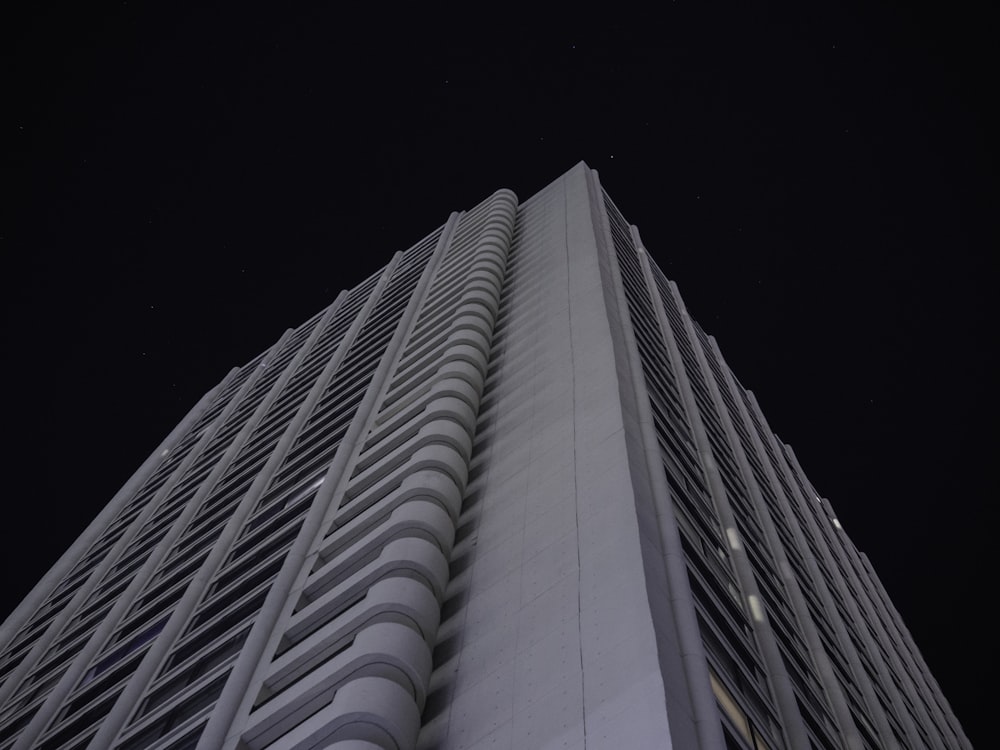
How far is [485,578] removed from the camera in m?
18.4

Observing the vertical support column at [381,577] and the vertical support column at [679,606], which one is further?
the vertical support column at [381,577]

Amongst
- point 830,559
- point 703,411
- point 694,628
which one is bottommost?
point 830,559

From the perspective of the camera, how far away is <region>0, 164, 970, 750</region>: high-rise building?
1443 centimetres

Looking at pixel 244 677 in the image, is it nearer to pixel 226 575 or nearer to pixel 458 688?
pixel 458 688

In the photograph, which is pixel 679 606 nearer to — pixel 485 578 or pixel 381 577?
pixel 485 578

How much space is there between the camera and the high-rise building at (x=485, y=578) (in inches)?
568

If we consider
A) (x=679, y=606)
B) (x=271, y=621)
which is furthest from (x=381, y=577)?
(x=679, y=606)

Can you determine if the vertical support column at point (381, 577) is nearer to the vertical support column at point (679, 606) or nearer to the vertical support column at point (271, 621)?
Result: the vertical support column at point (271, 621)

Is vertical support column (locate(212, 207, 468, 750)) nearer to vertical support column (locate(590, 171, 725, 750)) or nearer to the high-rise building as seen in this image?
the high-rise building

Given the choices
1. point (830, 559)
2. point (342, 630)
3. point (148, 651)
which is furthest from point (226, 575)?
point (830, 559)

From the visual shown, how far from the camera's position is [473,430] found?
25938mm

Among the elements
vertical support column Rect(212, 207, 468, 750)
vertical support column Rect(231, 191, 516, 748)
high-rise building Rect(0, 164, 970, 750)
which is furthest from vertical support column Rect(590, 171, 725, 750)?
vertical support column Rect(212, 207, 468, 750)

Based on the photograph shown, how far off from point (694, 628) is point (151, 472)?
160 feet

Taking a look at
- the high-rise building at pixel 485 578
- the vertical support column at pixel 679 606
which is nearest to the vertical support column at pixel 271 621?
the high-rise building at pixel 485 578
